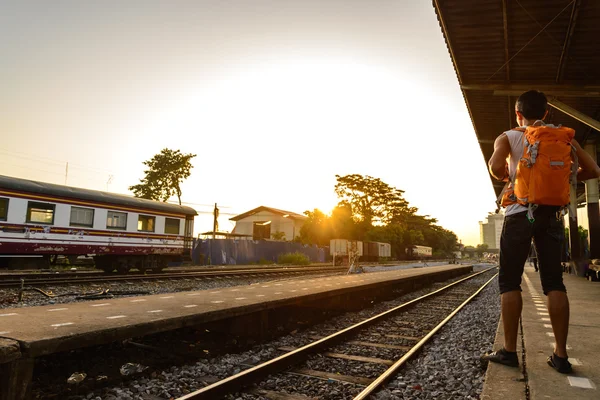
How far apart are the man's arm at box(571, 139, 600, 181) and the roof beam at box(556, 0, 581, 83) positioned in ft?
20.6

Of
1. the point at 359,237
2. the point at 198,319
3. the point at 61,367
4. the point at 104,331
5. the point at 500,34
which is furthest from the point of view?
the point at 359,237

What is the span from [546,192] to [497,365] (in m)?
1.40

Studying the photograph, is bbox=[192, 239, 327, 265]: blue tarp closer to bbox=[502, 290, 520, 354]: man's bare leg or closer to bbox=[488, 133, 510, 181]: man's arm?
bbox=[502, 290, 520, 354]: man's bare leg

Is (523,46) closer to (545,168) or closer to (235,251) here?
(545,168)

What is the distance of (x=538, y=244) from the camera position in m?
2.68

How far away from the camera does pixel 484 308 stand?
8852mm

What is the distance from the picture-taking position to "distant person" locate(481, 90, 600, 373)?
2488 mm

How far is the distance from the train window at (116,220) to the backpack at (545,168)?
13.7 m

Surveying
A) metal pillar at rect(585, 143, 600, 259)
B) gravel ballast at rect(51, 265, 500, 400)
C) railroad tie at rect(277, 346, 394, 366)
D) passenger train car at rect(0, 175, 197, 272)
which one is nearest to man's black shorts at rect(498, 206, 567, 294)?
gravel ballast at rect(51, 265, 500, 400)

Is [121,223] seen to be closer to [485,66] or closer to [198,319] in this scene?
[198,319]

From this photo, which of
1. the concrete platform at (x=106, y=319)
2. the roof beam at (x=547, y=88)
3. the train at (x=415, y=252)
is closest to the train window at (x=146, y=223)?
the concrete platform at (x=106, y=319)

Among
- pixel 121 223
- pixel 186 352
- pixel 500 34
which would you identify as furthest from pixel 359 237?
pixel 186 352

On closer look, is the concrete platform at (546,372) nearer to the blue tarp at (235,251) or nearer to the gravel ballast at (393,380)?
the gravel ballast at (393,380)

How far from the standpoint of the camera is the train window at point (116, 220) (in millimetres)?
13789
